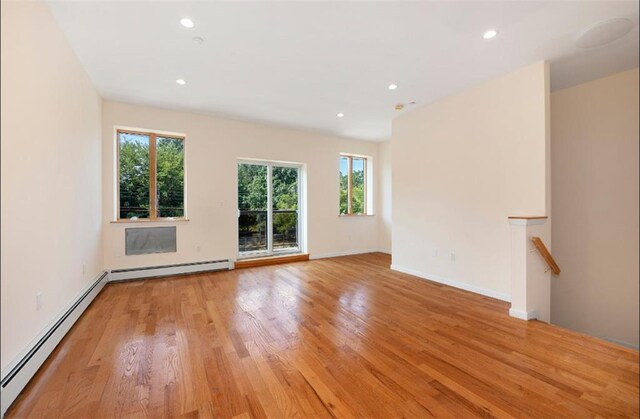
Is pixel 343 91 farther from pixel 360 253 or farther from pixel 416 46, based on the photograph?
pixel 360 253

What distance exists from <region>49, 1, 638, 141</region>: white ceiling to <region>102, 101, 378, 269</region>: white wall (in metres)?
0.60

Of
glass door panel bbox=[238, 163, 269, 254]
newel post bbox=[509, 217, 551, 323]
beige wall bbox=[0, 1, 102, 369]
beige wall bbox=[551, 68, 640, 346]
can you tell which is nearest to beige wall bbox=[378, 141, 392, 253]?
glass door panel bbox=[238, 163, 269, 254]

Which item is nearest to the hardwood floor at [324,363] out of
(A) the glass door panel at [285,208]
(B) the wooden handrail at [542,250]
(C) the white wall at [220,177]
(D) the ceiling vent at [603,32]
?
(B) the wooden handrail at [542,250]

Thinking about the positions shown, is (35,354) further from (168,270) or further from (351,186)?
(351,186)

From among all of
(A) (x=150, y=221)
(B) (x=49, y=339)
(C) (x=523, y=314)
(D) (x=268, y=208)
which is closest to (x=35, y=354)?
(B) (x=49, y=339)

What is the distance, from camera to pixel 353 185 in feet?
21.7

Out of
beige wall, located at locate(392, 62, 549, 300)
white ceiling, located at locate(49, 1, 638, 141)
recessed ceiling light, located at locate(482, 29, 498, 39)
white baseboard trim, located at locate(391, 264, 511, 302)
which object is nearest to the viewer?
white ceiling, located at locate(49, 1, 638, 141)

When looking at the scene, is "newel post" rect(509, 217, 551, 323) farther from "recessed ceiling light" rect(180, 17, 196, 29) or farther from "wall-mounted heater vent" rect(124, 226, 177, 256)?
"wall-mounted heater vent" rect(124, 226, 177, 256)

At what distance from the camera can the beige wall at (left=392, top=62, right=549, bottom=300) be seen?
297 cm

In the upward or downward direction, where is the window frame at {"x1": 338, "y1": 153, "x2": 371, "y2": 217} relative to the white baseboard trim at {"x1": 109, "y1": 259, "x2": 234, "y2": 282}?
upward

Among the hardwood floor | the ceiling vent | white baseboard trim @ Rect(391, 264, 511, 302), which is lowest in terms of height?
the hardwood floor

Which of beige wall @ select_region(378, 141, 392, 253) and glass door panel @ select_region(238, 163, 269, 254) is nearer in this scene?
glass door panel @ select_region(238, 163, 269, 254)

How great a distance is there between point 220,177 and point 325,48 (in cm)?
308

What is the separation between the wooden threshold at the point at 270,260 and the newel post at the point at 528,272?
3.73 metres
